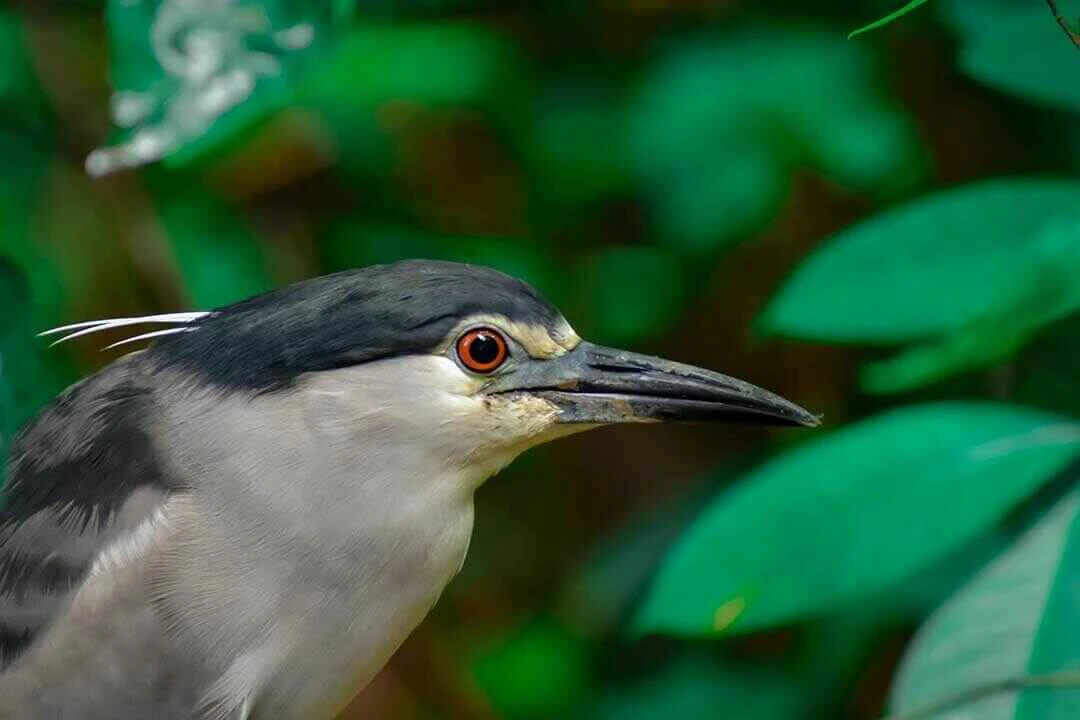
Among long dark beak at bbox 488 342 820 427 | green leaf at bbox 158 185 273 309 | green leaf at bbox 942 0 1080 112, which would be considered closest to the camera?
Answer: green leaf at bbox 942 0 1080 112

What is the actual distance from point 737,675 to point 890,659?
37 centimetres

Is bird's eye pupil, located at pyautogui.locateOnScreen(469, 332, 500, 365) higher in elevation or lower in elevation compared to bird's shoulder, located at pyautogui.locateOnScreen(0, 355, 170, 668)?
lower

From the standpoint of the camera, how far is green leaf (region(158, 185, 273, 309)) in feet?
7.04

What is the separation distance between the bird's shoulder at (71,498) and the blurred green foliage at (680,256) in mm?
127

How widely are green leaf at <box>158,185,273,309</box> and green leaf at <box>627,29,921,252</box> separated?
668mm

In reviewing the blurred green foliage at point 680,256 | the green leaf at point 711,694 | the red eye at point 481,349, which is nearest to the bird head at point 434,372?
the red eye at point 481,349

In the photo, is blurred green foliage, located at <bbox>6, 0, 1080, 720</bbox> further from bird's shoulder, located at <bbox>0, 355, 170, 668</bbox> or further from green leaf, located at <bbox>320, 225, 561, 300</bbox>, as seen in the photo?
bird's shoulder, located at <bbox>0, 355, 170, 668</bbox>

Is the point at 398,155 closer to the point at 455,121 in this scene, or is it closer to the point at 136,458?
the point at 455,121

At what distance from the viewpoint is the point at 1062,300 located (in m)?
1.34

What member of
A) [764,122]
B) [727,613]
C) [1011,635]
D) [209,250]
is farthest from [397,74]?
[1011,635]

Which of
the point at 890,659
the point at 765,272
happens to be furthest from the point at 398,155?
the point at 890,659

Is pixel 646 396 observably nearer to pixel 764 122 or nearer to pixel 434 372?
pixel 434 372

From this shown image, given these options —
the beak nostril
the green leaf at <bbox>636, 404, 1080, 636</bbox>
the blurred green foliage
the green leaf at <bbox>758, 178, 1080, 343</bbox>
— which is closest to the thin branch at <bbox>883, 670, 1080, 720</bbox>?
the blurred green foliage

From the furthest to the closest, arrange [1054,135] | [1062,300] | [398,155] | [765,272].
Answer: [765,272]
[398,155]
[1054,135]
[1062,300]
